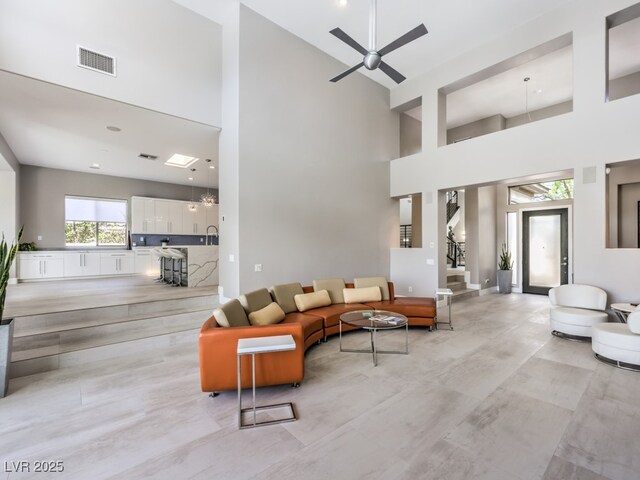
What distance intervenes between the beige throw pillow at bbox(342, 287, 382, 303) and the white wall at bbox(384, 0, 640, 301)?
3045 mm

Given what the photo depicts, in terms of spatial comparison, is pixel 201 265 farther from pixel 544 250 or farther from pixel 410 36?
pixel 544 250

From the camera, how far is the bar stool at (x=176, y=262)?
6.42 m

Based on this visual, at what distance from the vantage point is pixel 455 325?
17.3 feet

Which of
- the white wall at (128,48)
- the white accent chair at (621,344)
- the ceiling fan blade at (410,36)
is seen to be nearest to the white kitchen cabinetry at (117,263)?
the white wall at (128,48)

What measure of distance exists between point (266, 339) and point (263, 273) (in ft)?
8.48

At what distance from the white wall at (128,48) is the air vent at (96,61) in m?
0.06

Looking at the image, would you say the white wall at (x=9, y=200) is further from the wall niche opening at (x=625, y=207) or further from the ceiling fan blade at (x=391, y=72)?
the wall niche opening at (x=625, y=207)

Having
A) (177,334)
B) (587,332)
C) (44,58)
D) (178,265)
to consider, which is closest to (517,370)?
(587,332)

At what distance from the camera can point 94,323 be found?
4129 millimetres

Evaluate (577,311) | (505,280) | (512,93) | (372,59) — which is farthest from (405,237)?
(372,59)

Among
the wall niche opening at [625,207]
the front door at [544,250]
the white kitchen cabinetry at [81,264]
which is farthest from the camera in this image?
the white kitchen cabinetry at [81,264]

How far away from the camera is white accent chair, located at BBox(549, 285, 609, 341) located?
428 centimetres

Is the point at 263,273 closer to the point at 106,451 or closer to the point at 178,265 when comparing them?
the point at 178,265

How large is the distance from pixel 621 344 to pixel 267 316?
4223 millimetres
